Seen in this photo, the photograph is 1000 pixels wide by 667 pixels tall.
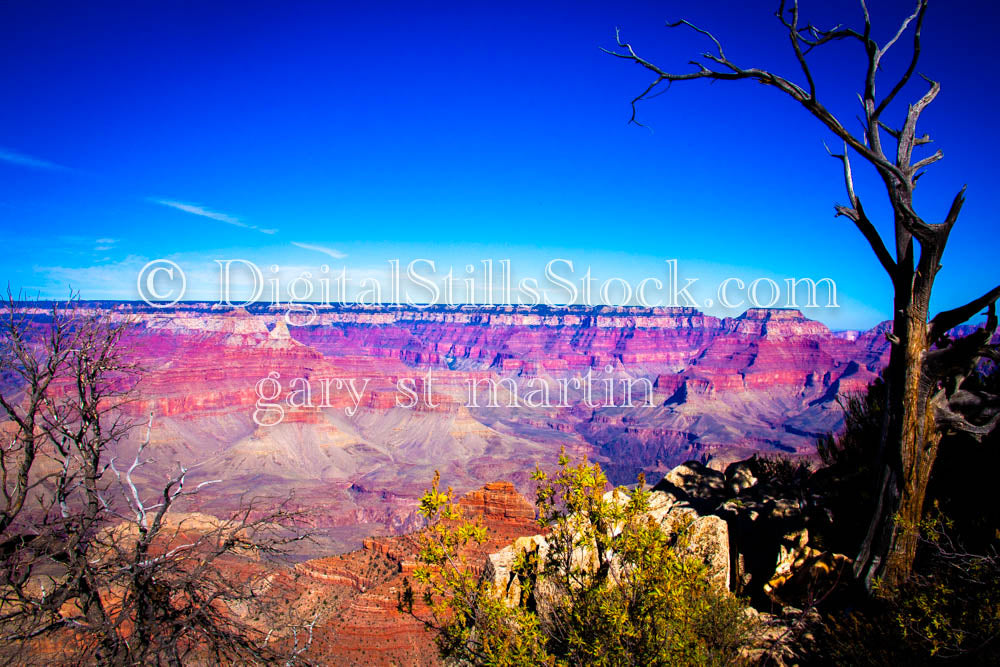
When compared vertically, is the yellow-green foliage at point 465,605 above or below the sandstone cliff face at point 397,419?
above

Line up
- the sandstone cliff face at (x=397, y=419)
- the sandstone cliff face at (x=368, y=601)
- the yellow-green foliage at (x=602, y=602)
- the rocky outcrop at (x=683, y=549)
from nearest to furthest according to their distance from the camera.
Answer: the yellow-green foliage at (x=602, y=602)
the rocky outcrop at (x=683, y=549)
the sandstone cliff face at (x=368, y=601)
the sandstone cliff face at (x=397, y=419)

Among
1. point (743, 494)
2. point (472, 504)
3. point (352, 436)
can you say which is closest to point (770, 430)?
point (352, 436)

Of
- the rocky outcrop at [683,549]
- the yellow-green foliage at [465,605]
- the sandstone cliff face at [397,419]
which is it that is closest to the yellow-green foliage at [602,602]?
the yellow-green foliage at [465,605]

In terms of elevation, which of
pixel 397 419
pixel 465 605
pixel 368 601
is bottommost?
pixel 397 419

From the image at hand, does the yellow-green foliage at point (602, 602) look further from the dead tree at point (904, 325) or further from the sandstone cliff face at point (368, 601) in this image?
the sandstone cliff face at point (368, 601)

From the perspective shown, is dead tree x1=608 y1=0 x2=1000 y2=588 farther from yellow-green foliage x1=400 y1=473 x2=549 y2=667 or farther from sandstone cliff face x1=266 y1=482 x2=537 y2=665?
sandstone cliff face x1=266 y1=482 x2=537 y2=665

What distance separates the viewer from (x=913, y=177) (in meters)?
6.55

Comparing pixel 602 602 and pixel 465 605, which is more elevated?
pixel 602 602

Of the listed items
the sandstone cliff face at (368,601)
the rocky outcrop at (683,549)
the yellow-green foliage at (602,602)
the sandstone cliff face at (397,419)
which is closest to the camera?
the yellow-green foliage at (602,602)

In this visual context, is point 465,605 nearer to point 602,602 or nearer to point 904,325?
point 602,602

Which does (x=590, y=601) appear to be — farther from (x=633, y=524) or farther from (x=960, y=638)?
(x=960, y=638)

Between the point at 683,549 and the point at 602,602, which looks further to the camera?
the point at 683,549

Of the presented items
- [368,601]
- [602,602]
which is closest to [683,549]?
[602,602]

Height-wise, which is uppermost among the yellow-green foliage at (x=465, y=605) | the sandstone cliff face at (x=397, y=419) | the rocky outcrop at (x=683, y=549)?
the yellow-green foliage at (x=465, y=605)
